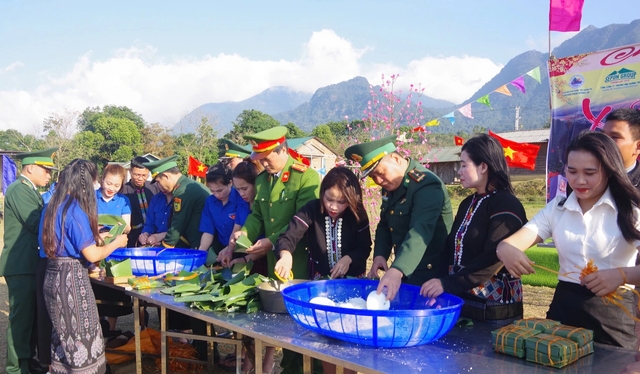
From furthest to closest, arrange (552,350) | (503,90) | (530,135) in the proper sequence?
(530,135)
(503,90)
(552,350)

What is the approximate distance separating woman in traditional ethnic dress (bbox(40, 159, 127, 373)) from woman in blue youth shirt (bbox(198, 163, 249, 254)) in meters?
0.95

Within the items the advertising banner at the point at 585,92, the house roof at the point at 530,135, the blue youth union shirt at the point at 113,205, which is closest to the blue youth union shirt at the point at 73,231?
the blue youth union shirt at the point at 113,205

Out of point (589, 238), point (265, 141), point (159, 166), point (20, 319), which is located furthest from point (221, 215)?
point (589, 238)

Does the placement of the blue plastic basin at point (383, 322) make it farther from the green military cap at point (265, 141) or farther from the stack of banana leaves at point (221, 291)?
the green military cap at point (265, 141)

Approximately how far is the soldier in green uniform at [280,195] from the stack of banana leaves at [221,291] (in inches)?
10.8

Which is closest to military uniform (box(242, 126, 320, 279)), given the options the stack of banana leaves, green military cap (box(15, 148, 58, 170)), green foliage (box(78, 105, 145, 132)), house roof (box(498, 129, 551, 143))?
the stack of banana leaves

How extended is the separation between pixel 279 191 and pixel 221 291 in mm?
842

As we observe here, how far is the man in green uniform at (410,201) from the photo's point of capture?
2441 mm

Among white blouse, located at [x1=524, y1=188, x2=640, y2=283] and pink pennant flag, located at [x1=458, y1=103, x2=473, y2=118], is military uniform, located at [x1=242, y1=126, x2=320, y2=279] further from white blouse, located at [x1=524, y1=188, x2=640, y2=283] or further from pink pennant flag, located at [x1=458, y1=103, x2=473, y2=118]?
pink pennant flag, located at [x1=458, y1=103, x2=473, y2=118]

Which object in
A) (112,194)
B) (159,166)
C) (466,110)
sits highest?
(466,110)

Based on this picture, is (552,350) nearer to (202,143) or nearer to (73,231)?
(73,231)

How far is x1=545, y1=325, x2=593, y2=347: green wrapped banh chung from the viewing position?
162 centimetres

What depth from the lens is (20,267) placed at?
3740mm

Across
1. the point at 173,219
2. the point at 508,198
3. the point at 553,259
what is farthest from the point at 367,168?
the point at 553,259
